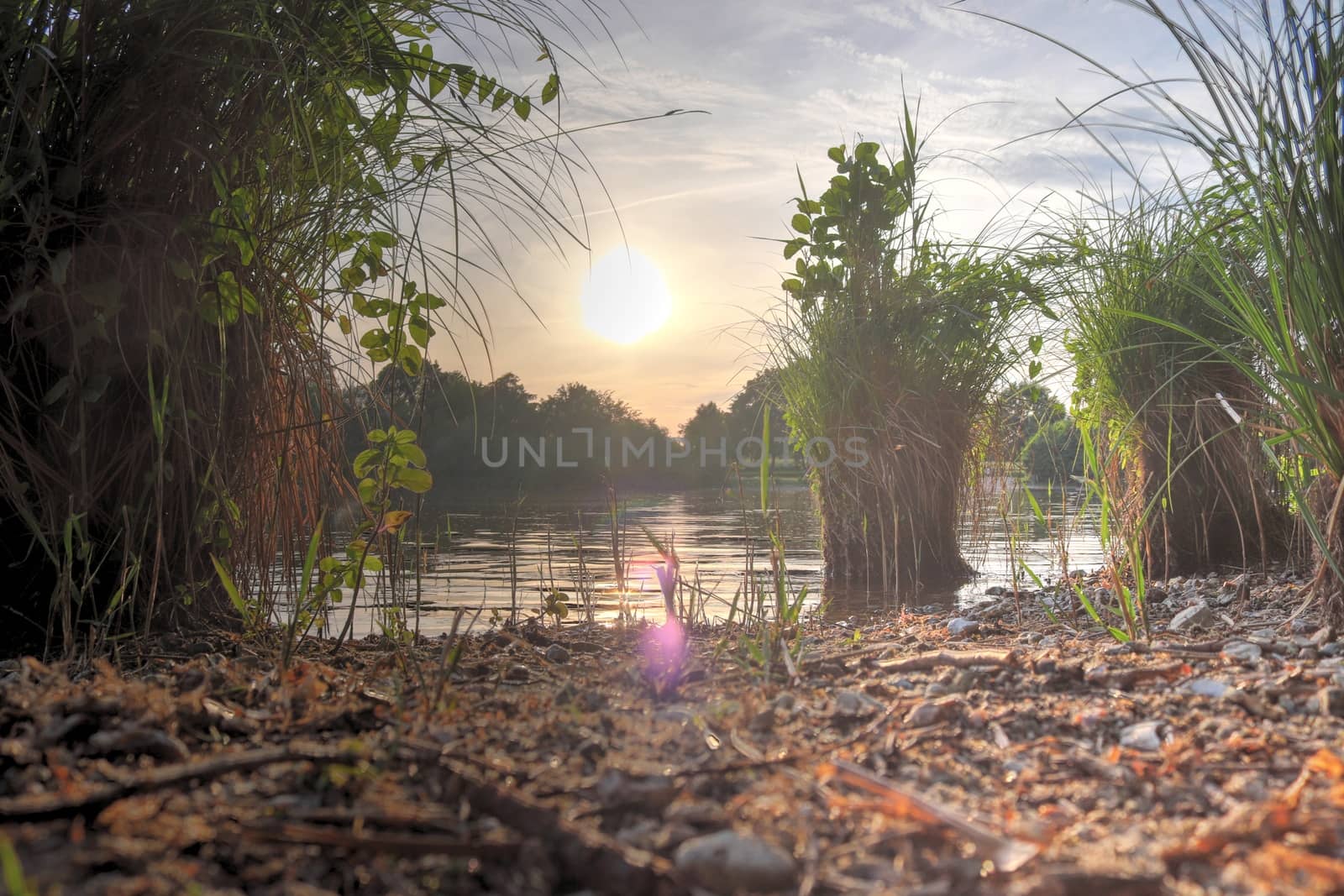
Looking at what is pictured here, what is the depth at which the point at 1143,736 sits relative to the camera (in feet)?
4.95

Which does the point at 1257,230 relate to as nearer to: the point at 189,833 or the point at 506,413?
the point at 189,833

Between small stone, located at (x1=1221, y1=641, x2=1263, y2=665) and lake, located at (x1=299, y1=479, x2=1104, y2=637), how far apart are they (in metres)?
0.98

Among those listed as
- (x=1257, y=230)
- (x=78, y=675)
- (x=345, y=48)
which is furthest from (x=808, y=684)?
(x=345, y=48)

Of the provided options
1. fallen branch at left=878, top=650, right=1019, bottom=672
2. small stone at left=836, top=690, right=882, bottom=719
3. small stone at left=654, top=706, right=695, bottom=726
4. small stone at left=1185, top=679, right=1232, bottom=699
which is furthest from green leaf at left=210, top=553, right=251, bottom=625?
small stone at left=1185, top=679, right=1232, bottom=699

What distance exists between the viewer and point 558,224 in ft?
8.01

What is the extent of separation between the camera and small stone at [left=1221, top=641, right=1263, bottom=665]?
2.01 meters

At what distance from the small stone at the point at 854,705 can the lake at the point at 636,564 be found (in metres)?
0.72

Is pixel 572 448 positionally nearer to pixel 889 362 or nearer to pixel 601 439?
pixel 601 439

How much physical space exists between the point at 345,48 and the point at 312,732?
1728 millimetres

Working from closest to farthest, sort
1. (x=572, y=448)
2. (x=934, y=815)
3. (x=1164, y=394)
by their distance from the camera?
(x=934, y=815) → (x=1164, y=394) → (x=572, y=448)

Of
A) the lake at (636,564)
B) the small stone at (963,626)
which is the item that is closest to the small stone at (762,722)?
the lake at (636,564)

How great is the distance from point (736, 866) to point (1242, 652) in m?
1.59

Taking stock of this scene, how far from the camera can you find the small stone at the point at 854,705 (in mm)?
1688

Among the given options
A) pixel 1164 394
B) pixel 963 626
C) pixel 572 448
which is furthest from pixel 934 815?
pixel 572 448
